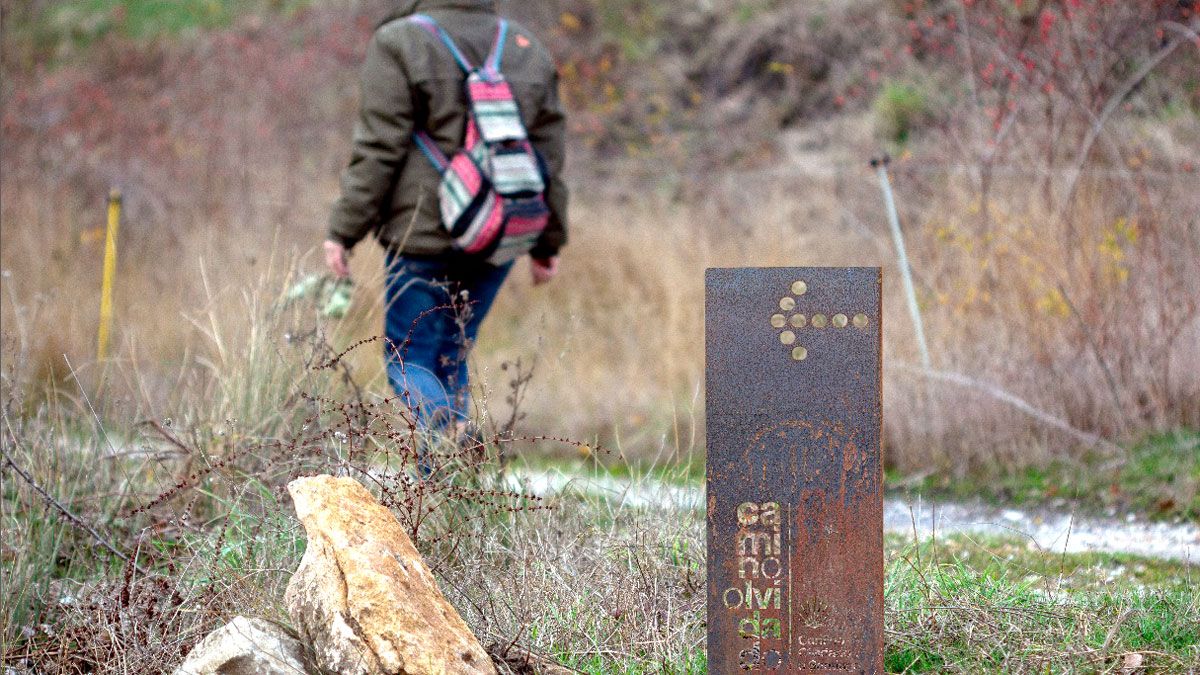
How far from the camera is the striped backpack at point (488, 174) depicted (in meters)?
4.42

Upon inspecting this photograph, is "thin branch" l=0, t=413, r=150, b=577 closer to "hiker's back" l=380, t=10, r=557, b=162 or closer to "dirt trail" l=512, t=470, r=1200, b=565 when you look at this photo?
"dirt trail" l=512, t=470, r=1200, b=565

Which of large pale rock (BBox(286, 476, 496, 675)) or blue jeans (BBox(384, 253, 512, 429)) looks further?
blue jeans (BBox(384, 253, 512, 429))

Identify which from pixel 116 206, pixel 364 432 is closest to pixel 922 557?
pixel 364 432

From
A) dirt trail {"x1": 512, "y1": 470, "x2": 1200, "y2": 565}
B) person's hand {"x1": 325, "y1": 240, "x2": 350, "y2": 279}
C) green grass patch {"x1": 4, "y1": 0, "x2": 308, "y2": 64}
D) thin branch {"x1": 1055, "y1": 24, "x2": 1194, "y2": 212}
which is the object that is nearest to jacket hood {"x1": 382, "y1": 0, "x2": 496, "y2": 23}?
person's hand {"x1": 325, "y1": 240, "x2": 350, "y2": 279}

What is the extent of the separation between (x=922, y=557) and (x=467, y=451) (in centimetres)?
137

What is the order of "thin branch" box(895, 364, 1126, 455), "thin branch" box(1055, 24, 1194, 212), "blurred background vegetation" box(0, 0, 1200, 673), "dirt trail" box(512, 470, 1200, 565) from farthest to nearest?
"thin branch" box(1055, 24, 1194, 212), "thin branch" box(895, 364, 1126, 455), "blurred background vegetation" box(0, 0, 1200, 673), "dirt trail" box(512, 470, 1200, 565)

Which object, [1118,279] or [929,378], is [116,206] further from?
[1118,279]

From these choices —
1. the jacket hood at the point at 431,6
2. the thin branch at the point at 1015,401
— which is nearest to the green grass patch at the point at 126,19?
the jacket hood at the point at 431,6

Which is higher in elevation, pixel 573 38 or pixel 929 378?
pixel 573 38

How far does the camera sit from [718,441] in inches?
99.5

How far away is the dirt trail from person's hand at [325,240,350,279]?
95 centimetres

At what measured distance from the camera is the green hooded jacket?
14.7ft

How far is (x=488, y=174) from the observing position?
443 cm

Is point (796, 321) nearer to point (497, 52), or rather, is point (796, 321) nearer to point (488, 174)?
point (488, 174)
